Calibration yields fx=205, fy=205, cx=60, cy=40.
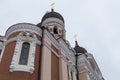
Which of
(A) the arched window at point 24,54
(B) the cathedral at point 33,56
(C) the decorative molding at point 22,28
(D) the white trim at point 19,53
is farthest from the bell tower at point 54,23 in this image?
(A) the arched window at point 24,54

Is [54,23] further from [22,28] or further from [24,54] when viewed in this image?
[24,54]

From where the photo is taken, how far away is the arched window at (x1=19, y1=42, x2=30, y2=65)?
55.7 feet

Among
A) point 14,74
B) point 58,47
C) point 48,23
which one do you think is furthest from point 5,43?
point 48,23

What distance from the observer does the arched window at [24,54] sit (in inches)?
669

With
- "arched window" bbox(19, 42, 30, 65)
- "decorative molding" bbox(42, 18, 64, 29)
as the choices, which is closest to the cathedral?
"arched window" bbox(19, 42, 30, 65)

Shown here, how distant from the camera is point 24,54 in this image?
17547 mm

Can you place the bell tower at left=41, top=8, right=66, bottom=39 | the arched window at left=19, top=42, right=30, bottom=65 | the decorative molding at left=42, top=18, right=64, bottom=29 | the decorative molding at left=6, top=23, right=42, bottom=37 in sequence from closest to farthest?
the arched window at left=19, top=42, right=30, bottom=65, the decorative molding at left=6, top=23, right=42, bottom=37, the bell tower at left=41, top=8, right=66, bottom=39, the decorative molding at left=42, top=18, right=64, bottom=29

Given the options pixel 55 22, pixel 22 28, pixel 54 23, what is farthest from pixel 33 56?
pixel 55 22

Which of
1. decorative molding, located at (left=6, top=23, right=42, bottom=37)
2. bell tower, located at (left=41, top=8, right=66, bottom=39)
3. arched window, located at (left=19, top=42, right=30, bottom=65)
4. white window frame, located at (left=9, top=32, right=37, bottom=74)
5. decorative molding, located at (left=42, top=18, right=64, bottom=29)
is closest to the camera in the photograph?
white window frame, located at (left=9, top=32, right=37, bottom=74)

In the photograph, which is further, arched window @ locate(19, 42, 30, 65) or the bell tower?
the bell tower

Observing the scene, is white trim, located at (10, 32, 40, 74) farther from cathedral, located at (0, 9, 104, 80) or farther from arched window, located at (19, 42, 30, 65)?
arched window, located at (19, 42, 30, 65)

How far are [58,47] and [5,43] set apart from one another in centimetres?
530

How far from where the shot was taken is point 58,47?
68.4 feet

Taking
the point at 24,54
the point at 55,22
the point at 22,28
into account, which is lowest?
the point at 24,54
